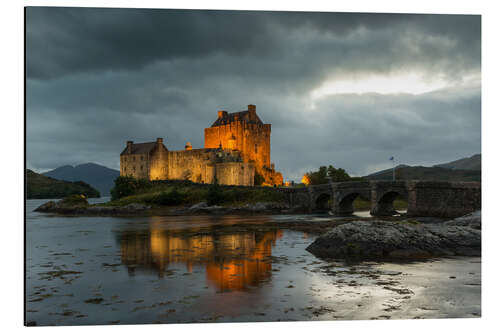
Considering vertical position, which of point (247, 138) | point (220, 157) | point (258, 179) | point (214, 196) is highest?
point (247, 138)

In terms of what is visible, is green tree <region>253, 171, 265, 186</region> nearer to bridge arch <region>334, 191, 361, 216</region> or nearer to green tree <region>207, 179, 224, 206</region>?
green tree <region>207, 179, 224, 206</region>

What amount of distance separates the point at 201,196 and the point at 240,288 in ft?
161

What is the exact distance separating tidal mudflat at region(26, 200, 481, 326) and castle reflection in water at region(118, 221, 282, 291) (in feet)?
0.12

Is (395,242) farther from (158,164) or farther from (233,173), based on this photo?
(158,164)

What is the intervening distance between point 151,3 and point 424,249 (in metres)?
11.1

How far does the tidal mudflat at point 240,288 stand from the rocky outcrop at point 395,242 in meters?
0.77

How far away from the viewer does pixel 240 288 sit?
9031mm

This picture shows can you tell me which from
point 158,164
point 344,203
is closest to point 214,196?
point 344,203

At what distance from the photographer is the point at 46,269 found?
1209 cm

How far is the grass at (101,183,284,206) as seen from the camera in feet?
180

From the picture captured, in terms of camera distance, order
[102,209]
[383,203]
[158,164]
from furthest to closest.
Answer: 1. [158,164]
2. [102,209]
3. [383,203]

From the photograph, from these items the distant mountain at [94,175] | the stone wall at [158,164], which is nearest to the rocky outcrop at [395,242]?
the stone wall at [158,164]
